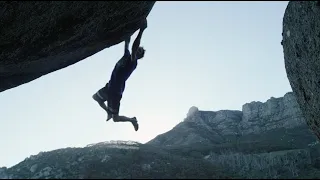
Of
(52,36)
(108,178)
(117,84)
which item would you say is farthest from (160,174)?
(52,36)

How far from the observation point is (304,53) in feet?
27.2

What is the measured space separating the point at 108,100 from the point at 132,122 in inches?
33.2

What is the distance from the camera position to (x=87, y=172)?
418cm

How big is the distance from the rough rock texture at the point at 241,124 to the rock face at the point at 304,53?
13127cm

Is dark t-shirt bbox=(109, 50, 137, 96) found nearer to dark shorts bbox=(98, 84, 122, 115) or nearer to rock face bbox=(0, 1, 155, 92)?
dark shorts bbox=(98, 84, 122, 115)

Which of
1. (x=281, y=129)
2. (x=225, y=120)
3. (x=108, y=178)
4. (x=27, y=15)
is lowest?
(x=108, y=178)

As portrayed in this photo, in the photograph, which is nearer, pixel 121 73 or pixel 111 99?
pixel 121 73

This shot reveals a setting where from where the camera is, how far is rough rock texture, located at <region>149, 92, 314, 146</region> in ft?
485

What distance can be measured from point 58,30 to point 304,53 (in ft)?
21.4

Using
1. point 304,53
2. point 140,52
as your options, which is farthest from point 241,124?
point 140,52

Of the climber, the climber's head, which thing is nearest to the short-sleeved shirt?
the climber

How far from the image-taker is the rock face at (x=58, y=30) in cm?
699

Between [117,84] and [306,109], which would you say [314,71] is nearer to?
[306,109]

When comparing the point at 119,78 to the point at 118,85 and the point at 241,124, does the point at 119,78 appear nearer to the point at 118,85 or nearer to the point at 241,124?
the point at 118,85
